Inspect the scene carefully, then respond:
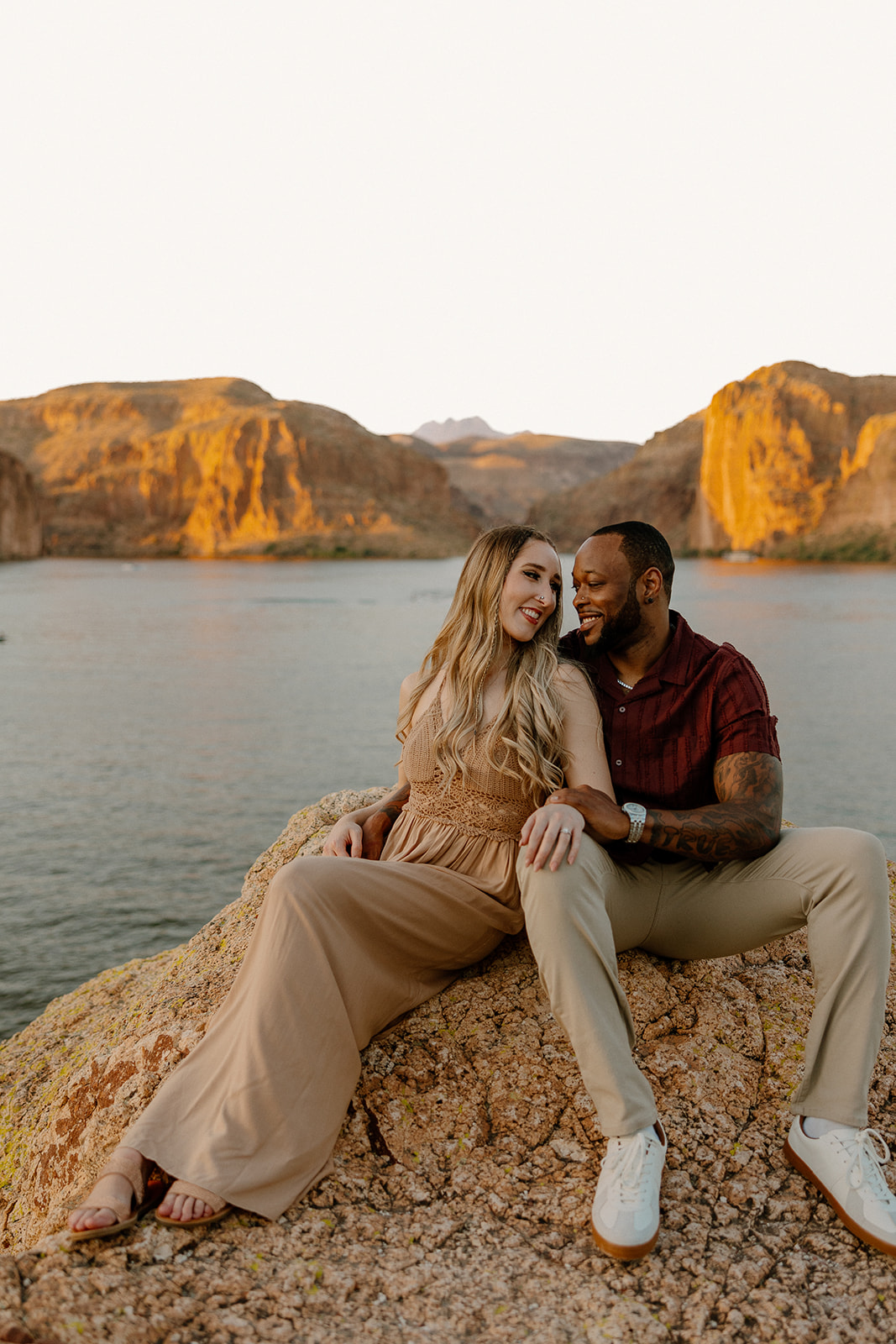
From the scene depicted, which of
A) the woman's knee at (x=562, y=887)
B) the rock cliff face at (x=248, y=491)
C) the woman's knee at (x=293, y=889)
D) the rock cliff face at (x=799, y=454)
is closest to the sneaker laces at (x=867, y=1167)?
the woman's knee at (x=562, y=887)

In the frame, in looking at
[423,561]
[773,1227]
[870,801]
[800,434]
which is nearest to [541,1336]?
[773,1227]

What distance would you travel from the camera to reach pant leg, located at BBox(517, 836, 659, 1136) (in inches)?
108

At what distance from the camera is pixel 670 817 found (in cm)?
314

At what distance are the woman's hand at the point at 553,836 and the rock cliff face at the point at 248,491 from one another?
5038 inches

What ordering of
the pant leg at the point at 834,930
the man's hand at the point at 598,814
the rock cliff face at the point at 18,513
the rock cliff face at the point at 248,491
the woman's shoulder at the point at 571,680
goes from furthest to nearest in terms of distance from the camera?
the rock cliff face at the point at 248,491
the rock cliff face at the point at 18,513
the woman's shoulder at the point at 571,680
the man's hand at the point at 598,814
the pant leg at the point at 834,930

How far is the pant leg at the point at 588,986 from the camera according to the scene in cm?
273

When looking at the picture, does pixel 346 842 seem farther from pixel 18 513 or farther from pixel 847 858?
pixel 18 513

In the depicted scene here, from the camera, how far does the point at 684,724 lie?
11.2ft

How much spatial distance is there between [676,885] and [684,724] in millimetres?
549

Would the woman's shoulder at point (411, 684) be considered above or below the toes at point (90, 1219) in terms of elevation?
above

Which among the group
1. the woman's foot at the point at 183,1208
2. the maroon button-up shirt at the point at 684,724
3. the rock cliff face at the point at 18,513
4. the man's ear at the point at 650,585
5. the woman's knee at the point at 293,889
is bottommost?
the woman's foot at the point at 183,1208

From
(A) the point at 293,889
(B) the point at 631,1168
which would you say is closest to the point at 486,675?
(A) the point at 293,889

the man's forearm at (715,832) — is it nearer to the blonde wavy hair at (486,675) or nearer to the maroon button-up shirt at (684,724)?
the maroon button-up shirt at (684,724)

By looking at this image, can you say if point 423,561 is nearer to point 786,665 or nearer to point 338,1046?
point 786,665
